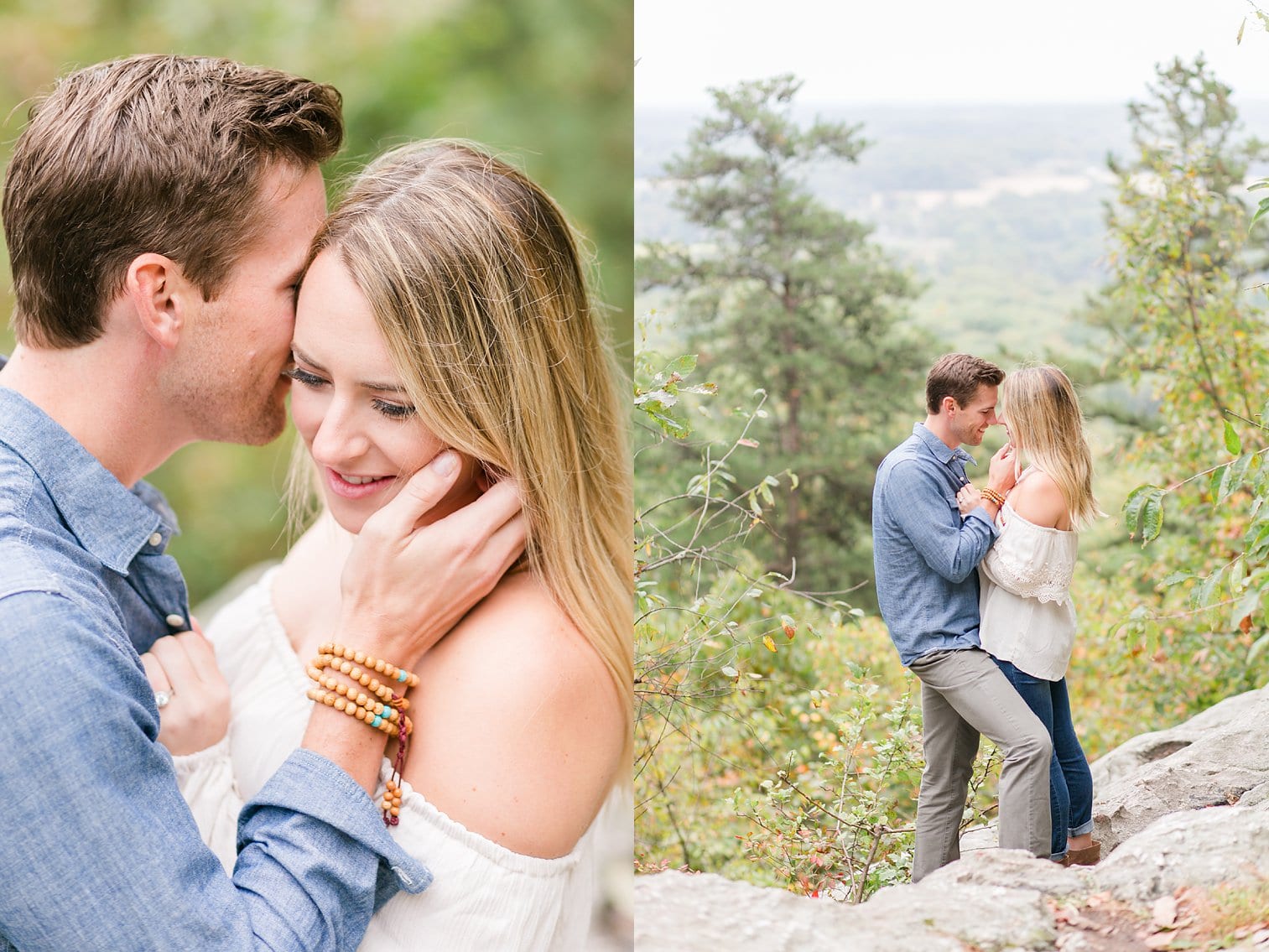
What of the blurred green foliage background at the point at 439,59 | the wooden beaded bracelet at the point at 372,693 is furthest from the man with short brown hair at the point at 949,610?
the blurred green foliage background at the point at 439,59

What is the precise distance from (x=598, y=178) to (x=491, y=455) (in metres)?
2.46

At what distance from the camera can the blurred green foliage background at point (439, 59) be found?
3.61m

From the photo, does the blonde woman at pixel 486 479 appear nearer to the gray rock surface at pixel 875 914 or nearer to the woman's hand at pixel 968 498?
the gray rock surface at pixel 875 914

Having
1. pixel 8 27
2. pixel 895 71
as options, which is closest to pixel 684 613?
pixel 895 71

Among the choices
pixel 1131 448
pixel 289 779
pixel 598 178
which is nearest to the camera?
pixel 1131 448

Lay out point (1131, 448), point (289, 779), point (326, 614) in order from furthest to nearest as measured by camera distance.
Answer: point (326, 614) < point (289, 779) < point (1131, 448)

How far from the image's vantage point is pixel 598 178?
362cm

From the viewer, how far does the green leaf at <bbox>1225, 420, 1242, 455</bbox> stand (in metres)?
1.06

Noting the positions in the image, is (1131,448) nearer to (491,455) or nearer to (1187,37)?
(1187,37)

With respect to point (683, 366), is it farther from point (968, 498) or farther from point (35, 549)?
point (35, 549)

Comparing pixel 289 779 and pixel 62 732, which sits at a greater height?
pixel 62 732

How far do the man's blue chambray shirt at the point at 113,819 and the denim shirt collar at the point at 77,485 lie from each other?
2 cm

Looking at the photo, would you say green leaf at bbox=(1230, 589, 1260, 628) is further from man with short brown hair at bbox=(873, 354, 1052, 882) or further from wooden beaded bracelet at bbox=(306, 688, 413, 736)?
wooden beaded bracelet at bbox=(306, 688, 413, 736)

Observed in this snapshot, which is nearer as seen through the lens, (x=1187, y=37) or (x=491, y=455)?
(x=1187, y=37)
